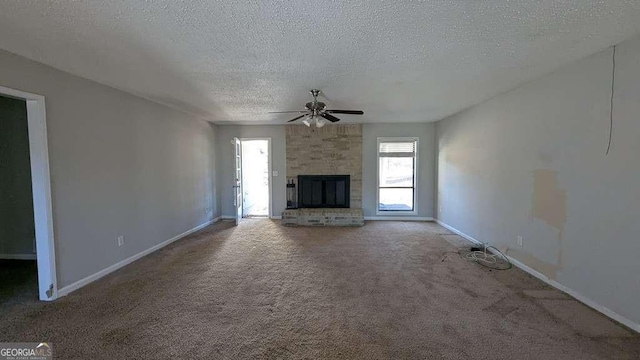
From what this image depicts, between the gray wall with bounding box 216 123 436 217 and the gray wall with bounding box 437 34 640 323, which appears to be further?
the gray wall with bounding box 216 123 436 217

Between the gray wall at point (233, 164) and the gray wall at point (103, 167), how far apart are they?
1651 mm

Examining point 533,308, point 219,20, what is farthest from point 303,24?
point 533,308

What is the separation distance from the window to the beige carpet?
2.86 metres

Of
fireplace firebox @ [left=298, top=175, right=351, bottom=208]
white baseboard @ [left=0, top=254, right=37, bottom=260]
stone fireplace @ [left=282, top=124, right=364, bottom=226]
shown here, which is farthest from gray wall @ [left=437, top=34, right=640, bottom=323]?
white baseboard @ [left=0, top=254, right=37, bottom=260]

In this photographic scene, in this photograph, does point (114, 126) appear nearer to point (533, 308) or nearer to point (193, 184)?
point (193, 184)

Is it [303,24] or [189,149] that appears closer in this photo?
[303,24]

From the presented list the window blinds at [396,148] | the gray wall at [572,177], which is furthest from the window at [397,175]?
the gray wall at [572,177]

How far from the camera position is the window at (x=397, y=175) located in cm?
661

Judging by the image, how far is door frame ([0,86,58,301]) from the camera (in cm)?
265

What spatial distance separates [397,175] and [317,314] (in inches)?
191

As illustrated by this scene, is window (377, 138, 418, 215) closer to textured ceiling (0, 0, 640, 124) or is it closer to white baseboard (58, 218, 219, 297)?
textured ceiling (0, 0, 640, 124)

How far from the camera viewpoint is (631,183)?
7.38 ft

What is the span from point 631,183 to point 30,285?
611 cm

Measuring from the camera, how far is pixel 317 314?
246 cm
